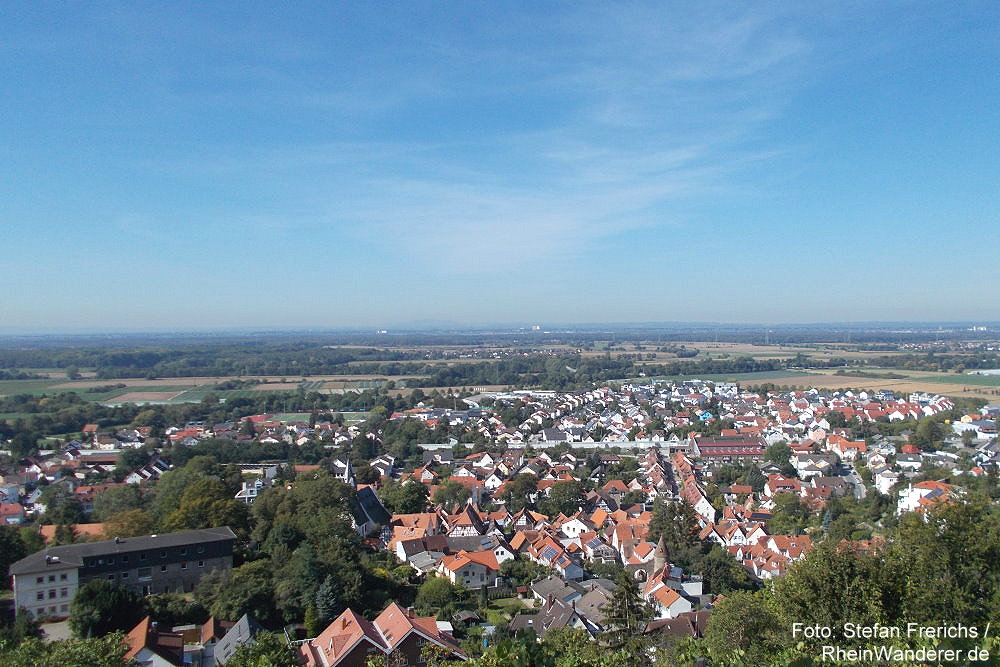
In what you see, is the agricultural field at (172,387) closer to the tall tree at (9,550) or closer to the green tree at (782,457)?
the green tree at (782,457)

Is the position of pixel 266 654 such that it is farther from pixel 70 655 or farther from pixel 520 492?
pixel 520 492

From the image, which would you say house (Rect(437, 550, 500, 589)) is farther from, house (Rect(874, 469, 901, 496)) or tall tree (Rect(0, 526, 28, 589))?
house (Rect(874, 469, 901, 496))

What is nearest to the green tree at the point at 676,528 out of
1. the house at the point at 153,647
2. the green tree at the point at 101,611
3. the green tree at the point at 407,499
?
the green tree at the point at 407,499

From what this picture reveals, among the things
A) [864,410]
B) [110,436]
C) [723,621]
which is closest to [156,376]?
[110,436]

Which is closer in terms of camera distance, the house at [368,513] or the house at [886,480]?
the house at [368,513]

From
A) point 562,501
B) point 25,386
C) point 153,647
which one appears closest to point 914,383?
point 562,501
